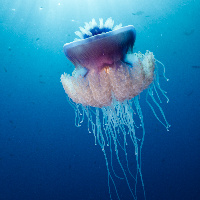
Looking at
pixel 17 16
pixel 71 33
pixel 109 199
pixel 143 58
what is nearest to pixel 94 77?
pixel 143 58

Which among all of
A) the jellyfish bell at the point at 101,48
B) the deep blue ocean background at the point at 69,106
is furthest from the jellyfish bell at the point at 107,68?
the deep blue ocean background at the point at 69,106

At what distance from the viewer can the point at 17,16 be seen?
6535 millimetres

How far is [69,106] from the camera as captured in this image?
7.46 metres

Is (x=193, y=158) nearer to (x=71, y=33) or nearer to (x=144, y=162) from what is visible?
(x=144, y=162)

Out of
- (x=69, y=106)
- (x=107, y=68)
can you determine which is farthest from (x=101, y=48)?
(x=69, y=106)

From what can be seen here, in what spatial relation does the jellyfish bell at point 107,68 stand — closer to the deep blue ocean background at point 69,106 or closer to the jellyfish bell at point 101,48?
the jellyfish bell at point 101,48

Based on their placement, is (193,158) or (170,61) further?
(193,158)

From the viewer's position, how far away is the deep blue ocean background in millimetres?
6691

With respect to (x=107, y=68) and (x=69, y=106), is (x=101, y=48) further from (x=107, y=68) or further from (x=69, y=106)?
(x=69, y=106)

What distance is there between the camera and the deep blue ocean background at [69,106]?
6691mm

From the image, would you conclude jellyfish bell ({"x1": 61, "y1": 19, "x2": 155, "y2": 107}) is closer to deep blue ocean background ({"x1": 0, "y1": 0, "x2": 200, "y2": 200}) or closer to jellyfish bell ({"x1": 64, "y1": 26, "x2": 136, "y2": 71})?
jellyfish bell ({"x1": 64, "y1": 26, "x2": 136, "y2": 71})

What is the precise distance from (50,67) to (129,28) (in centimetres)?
488

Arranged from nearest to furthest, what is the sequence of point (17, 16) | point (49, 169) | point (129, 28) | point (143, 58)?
point (129, 28) → point (143, 58) → point (17, 16) → point (49, 169)

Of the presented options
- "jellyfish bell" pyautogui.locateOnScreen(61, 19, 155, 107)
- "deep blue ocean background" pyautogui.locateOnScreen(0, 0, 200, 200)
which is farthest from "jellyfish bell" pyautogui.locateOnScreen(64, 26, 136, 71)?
"deep blue ocean background" pyautogui.locateOnScreen(0, 0, 200, 200)
